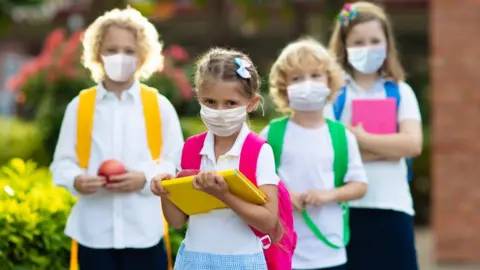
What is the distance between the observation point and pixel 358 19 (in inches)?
221

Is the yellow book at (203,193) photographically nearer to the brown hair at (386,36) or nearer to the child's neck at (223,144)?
the child's neck at (223,144)

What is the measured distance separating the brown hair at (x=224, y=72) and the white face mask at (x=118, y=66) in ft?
3.01

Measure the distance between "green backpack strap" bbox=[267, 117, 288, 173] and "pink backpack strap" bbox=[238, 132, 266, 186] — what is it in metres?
0.98

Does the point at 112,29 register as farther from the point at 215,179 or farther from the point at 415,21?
the point at 415,21

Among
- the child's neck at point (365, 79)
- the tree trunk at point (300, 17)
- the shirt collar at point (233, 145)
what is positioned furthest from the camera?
the tree trunk at point (300, 17)

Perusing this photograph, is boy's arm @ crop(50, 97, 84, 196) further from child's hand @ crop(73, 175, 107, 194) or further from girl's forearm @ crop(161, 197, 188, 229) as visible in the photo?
girl's forearm @ crop(161, 197, 188, 229)

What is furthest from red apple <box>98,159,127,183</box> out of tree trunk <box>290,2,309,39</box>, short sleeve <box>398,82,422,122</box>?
tree trunk <box>290,2,309,39</box>

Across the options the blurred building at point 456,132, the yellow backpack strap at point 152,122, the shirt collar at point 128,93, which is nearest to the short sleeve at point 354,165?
the yellow backpack strap at point 152,122

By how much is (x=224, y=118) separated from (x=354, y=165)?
4.16ft

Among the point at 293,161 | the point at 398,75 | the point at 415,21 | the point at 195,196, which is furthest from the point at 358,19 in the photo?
the point at 415,21

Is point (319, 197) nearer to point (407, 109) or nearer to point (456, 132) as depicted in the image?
point (407, 109)

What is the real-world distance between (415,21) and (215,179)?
879 inches

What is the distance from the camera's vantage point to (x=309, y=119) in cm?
519

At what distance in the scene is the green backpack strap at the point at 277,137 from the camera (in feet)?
16.7
